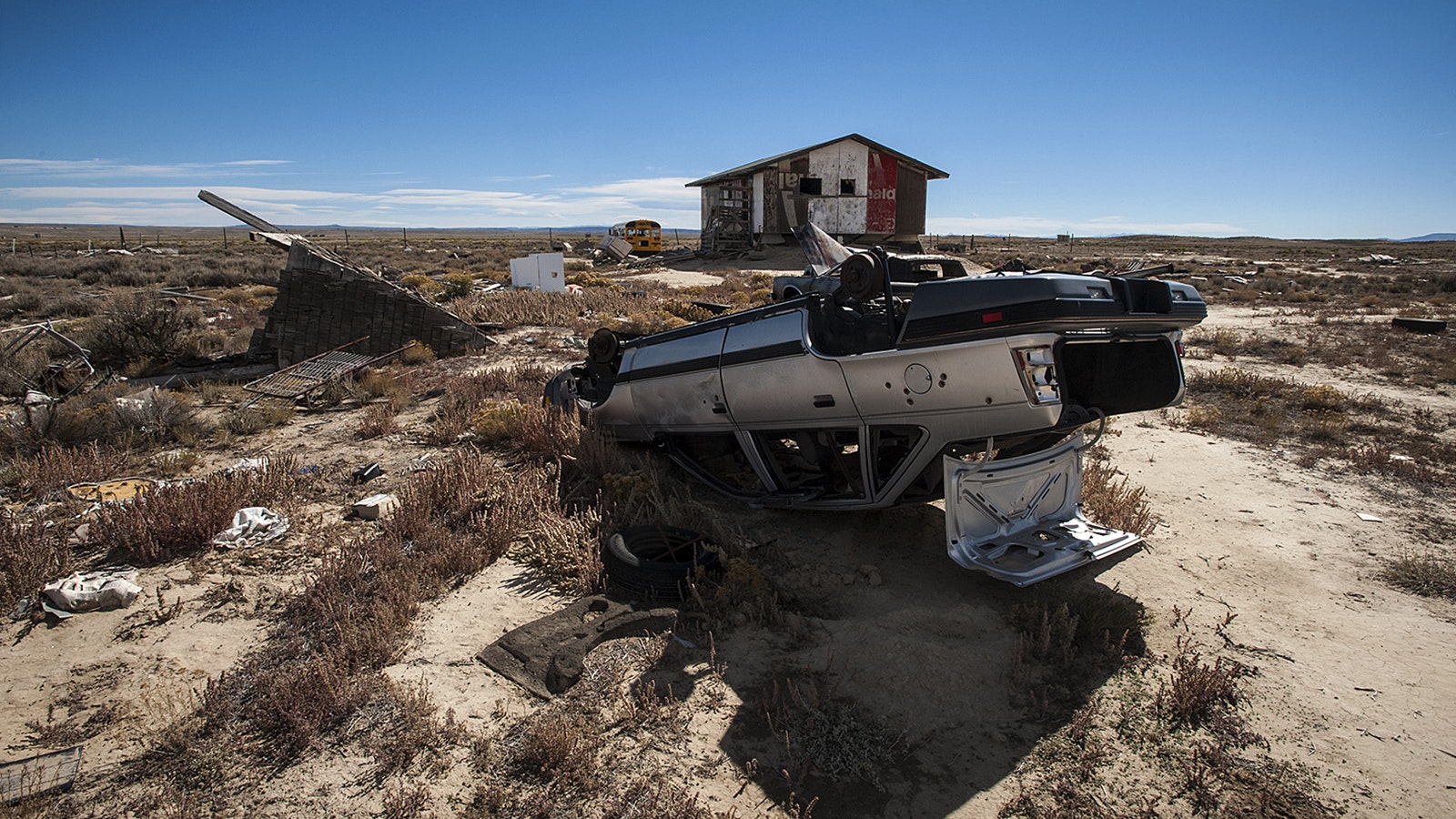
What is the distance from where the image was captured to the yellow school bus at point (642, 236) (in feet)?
143

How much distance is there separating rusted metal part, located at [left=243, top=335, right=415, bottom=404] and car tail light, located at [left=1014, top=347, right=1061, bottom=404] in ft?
27.5

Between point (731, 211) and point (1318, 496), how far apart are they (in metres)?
28.8

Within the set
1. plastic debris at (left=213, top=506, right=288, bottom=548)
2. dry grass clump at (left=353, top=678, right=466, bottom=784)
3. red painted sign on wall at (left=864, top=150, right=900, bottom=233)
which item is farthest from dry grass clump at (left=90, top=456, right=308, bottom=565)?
red painted sign on wall at (left=864, top=150, right=900, bottom=233)

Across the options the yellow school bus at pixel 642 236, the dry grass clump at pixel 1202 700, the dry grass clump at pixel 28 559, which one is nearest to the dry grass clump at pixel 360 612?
the dry grass clump at pixel 28 559

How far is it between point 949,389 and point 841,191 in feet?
92.6

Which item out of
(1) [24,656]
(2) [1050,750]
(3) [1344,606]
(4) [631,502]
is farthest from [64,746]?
(3) [1344,606]

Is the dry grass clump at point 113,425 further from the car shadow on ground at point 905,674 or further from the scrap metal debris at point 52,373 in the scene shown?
the car shadow on ground at point 905,674

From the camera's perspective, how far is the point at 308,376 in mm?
9484

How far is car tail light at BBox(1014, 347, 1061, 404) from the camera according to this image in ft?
12.0

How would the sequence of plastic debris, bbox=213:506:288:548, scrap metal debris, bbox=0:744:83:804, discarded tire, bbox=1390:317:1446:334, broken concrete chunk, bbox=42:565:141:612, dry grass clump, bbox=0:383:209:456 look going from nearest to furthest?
scrap metal debris, bbox=0:744:83:804, broken concrete chunk, bbox=42:565:141:612, plastic debris, bbox=213:506:288:548, dry grass clump, bbox=0:383:209:456, discarded tire, bbox=1390:317:1446:334

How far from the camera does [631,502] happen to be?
17.4 feet

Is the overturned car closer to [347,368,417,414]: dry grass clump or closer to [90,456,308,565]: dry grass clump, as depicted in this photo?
[90,456,308,565]: dry grass clump

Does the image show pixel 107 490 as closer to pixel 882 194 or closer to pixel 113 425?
pixel 113 425

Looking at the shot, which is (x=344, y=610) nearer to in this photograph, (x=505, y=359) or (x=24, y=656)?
(x=24, y=656)
